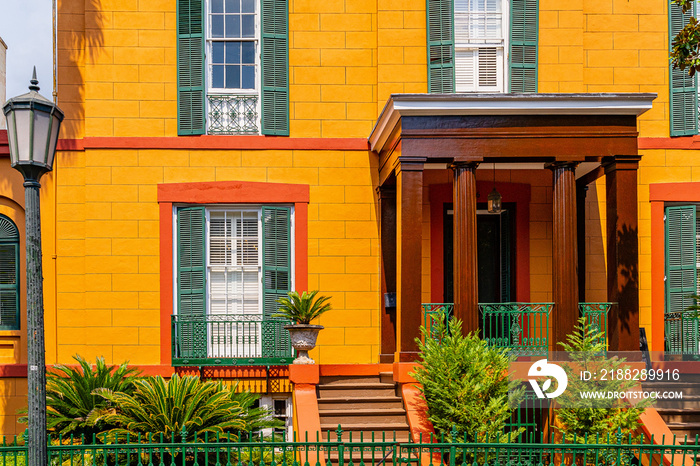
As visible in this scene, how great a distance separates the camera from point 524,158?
10.3 m

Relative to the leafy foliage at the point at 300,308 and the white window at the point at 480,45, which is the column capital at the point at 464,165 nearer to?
the white window at the point at 480,45

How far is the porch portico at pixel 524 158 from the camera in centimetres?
1002

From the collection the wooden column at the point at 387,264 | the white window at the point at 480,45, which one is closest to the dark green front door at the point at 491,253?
the wooden column at the point at 387,264

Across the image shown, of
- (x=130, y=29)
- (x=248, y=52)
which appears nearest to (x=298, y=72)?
(x=248, y=52)

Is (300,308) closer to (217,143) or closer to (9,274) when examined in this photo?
(217,143)

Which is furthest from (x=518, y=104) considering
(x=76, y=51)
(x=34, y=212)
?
(x=76, y=51)

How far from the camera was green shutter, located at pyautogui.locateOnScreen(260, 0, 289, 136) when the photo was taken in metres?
11.8

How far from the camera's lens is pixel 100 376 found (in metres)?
9.90

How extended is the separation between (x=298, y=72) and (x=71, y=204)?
434 centimetres

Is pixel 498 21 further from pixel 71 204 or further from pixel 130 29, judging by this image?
pixel 71 204

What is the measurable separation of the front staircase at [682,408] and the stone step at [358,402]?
12.2ft

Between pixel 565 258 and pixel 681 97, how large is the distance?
4.07 metres

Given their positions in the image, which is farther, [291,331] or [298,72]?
[298,72]

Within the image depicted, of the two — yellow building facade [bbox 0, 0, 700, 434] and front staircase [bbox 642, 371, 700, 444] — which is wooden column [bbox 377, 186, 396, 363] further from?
front staircase [bbox 642, 371, 700, 444]
